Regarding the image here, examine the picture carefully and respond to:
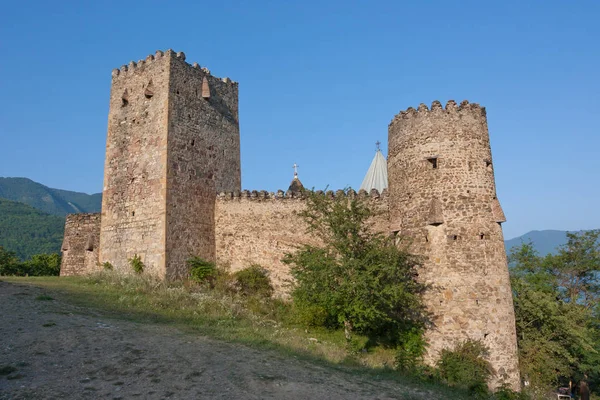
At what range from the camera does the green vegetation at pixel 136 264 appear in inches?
826

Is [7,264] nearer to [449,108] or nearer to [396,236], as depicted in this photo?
[396,236]

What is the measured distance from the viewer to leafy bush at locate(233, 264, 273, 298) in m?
21.7

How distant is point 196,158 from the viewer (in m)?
23.0

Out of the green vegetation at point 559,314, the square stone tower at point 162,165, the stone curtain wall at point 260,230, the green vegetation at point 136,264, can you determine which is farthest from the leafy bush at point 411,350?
the green vegetation at point 136,264

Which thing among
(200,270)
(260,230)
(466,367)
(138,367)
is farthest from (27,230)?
(138,367)

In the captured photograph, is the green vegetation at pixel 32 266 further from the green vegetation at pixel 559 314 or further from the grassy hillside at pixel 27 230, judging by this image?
the grassy hillside at pixel 27 230

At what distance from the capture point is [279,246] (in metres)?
22.4

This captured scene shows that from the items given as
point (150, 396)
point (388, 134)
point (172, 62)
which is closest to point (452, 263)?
point (388, 134)

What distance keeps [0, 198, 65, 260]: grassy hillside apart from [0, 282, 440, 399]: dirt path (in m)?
80.2

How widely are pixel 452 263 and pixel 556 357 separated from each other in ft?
26.6

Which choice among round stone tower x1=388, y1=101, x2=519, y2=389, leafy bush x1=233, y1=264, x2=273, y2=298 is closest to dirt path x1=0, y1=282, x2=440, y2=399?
round stone tower x1=388, y1=101, x2=519, y2=389

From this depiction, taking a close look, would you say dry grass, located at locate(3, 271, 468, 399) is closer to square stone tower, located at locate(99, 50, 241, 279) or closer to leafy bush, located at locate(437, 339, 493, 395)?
leafy bush, located at locate(437, 339, 493, 395)

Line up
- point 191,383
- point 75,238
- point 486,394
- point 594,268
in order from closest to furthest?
point 191,383, point 486,394, point 75,238, point 594,268

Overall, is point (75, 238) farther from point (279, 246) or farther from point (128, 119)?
point (279, 246)
